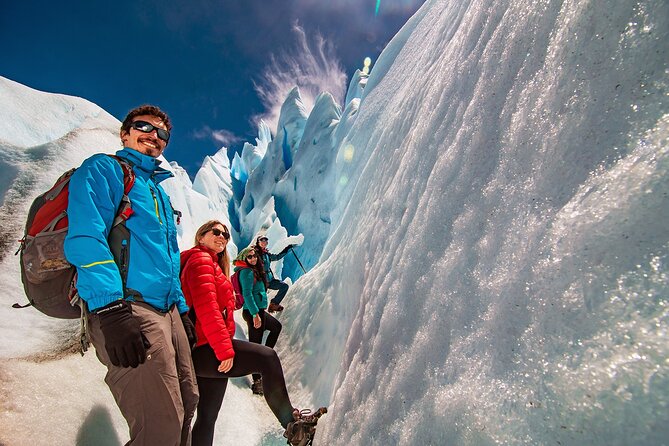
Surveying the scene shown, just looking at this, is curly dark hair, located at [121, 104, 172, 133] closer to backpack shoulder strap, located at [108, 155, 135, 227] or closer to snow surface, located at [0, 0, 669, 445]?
backpack shoulder strap, located at [108, 155, 135, 227]

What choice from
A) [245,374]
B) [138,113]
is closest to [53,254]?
[138,113]

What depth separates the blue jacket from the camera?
56.8 inches

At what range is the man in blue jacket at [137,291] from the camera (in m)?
1.44

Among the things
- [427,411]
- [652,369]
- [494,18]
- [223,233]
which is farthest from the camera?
[223,233]

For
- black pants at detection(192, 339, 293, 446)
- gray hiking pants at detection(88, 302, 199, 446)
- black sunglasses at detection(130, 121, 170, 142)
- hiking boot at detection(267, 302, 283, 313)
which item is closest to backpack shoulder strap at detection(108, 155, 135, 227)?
black sunglasses at detection(130, 121, 170, 142)

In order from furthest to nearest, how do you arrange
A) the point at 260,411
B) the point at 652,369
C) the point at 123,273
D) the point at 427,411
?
the point at 260,411 < the point at 123,273 < the point at 427,411 < the point at 652,369

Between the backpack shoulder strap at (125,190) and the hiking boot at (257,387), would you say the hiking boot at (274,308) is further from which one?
the backpack shoulder strap at (125,190)

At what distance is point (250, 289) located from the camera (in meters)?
4.23

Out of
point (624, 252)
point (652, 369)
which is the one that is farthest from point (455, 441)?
point (624, 252)

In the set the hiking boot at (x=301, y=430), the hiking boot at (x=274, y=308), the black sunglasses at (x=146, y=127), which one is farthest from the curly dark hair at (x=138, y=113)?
the hiking boot at (x=274, y=308)

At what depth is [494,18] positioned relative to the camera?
2.02 meters

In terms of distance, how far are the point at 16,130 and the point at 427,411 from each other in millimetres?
9736

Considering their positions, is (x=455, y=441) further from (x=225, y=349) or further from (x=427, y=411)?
(x=225, y=349)

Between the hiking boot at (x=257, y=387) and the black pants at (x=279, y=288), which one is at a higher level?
the black pants at (x=279, y=288)
